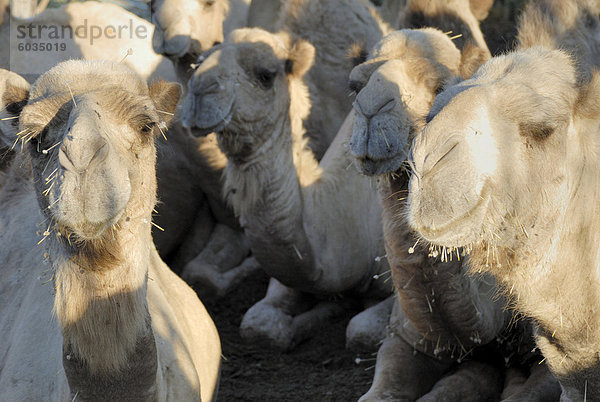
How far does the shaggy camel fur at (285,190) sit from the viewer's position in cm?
473

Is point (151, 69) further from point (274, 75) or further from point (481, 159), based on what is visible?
point (481, 159)

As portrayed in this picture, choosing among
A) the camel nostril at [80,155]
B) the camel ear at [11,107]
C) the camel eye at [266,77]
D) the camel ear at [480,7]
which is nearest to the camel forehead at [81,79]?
the camel ear at [11,107]

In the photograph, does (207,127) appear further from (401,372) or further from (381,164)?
(401,372)

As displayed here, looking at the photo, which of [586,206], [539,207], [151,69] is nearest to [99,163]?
[539,207]

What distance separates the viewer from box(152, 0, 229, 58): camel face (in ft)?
18.2

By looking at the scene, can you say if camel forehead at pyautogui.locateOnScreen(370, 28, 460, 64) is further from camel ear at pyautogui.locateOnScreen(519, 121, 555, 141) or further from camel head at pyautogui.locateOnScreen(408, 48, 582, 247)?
camel ear at pyautogui.locateOnScreen(519, 121, 555, 141)

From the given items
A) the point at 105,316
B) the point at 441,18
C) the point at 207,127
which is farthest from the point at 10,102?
the point at 441,18

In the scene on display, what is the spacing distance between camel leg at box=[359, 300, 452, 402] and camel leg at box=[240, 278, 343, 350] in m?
1.04

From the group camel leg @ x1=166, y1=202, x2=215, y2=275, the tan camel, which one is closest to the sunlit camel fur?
the tan camel

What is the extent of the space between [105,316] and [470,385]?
1.92m

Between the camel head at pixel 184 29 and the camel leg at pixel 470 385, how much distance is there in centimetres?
274

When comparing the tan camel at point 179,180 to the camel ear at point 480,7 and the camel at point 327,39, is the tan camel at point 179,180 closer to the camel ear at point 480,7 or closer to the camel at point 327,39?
the camel at point 327,39

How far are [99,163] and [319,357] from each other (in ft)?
9.53

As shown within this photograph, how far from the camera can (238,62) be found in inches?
189
